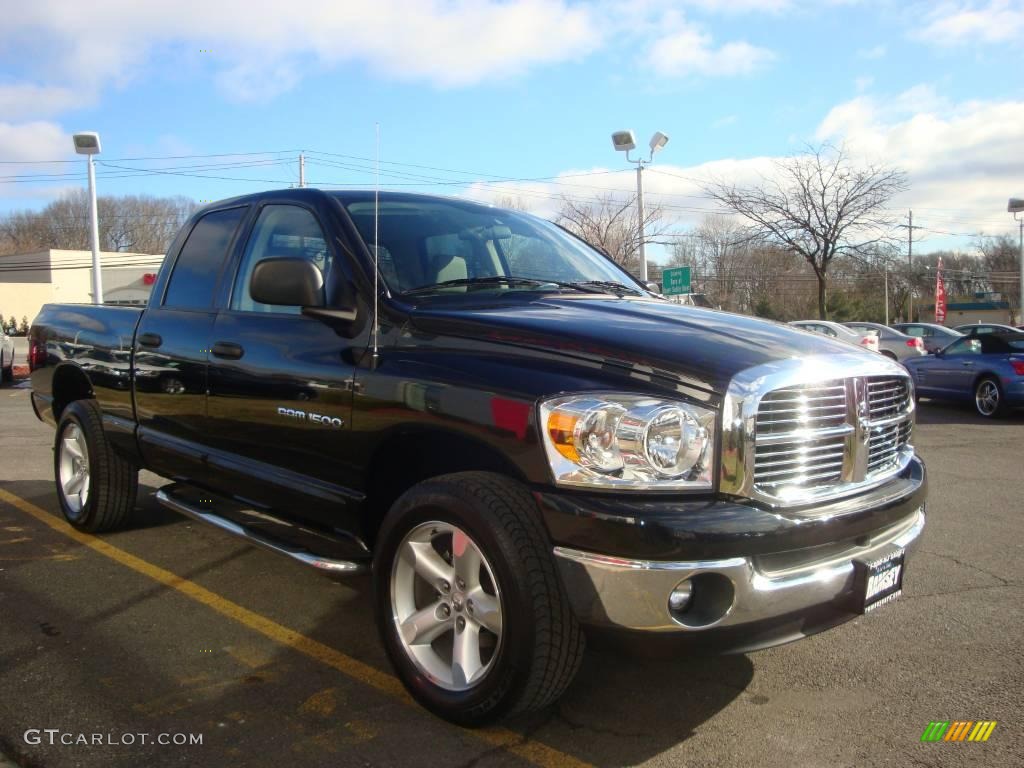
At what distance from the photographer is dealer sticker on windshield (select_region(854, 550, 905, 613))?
9.04ft

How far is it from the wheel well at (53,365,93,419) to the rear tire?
0.17m

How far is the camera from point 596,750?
2.80m

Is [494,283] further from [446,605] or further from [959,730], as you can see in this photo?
[959,730]

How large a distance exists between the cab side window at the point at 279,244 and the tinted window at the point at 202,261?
0.76 ft

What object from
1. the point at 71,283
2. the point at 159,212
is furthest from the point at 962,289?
the point at 71,283

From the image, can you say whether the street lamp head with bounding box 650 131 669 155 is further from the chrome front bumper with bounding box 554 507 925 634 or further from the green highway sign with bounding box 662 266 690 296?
the chrome front bumper with bounding box 554 507 925 634

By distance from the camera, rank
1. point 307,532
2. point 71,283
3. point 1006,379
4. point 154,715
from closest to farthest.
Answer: point 154,715, point 307,532, point 1006,379, point 71,283

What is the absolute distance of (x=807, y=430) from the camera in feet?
9.09

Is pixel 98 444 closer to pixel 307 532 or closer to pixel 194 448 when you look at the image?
pixel 194 448

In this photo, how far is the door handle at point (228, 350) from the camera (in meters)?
3.92

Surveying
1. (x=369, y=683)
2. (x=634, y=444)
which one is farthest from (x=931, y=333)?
(x=634, y=444)

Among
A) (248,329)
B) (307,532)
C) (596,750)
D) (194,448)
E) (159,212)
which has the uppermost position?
(159,212)

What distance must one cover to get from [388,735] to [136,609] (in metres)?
1.83

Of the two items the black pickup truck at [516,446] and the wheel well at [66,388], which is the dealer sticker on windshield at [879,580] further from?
the wheel well at [66,388]
